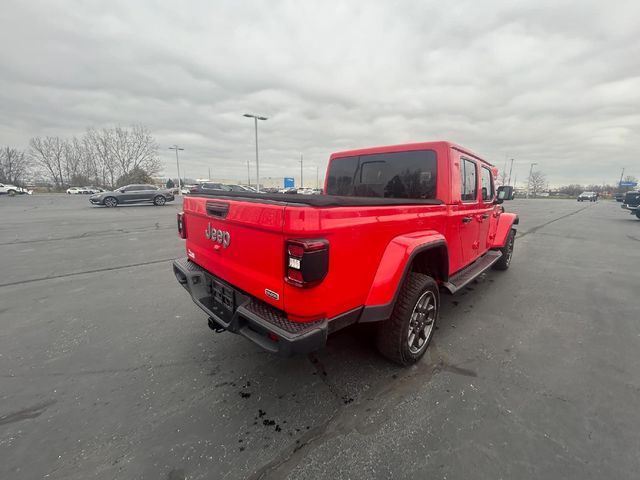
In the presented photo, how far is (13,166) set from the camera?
63.4 meters

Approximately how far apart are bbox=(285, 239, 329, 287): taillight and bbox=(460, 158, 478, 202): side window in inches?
97.6

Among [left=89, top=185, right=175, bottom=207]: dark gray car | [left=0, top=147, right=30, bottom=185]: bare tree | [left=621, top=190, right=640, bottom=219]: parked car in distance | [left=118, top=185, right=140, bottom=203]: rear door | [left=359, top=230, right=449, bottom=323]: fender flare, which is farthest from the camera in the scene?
[left=0, top=147, right=30, bottom=185]: bare tree

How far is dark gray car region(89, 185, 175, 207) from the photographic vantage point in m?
21.6

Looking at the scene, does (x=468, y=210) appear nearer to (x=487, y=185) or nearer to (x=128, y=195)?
(x=487, y=185)

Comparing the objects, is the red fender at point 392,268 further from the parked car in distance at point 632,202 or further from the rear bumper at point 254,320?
the parked car in distance at point 632,202

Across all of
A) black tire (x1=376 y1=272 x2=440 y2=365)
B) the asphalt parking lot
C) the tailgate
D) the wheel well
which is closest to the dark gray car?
the asphalt parking lot

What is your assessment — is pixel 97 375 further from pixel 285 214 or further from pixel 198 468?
pixel 285 214

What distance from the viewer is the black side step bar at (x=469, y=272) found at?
324 centimetres

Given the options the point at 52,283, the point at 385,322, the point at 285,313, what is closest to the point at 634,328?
the point at 385,322

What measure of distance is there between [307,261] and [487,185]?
4.09 m

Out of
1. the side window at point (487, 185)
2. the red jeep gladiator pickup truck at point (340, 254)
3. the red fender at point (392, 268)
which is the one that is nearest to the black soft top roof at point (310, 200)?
the red jeep gladiator pickup truck at point (340, 254)

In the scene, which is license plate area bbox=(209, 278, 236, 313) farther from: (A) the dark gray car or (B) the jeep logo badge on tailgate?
(A) the dark gray car

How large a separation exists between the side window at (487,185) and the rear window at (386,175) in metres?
1.52

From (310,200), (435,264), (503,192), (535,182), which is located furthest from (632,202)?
(535,182)
